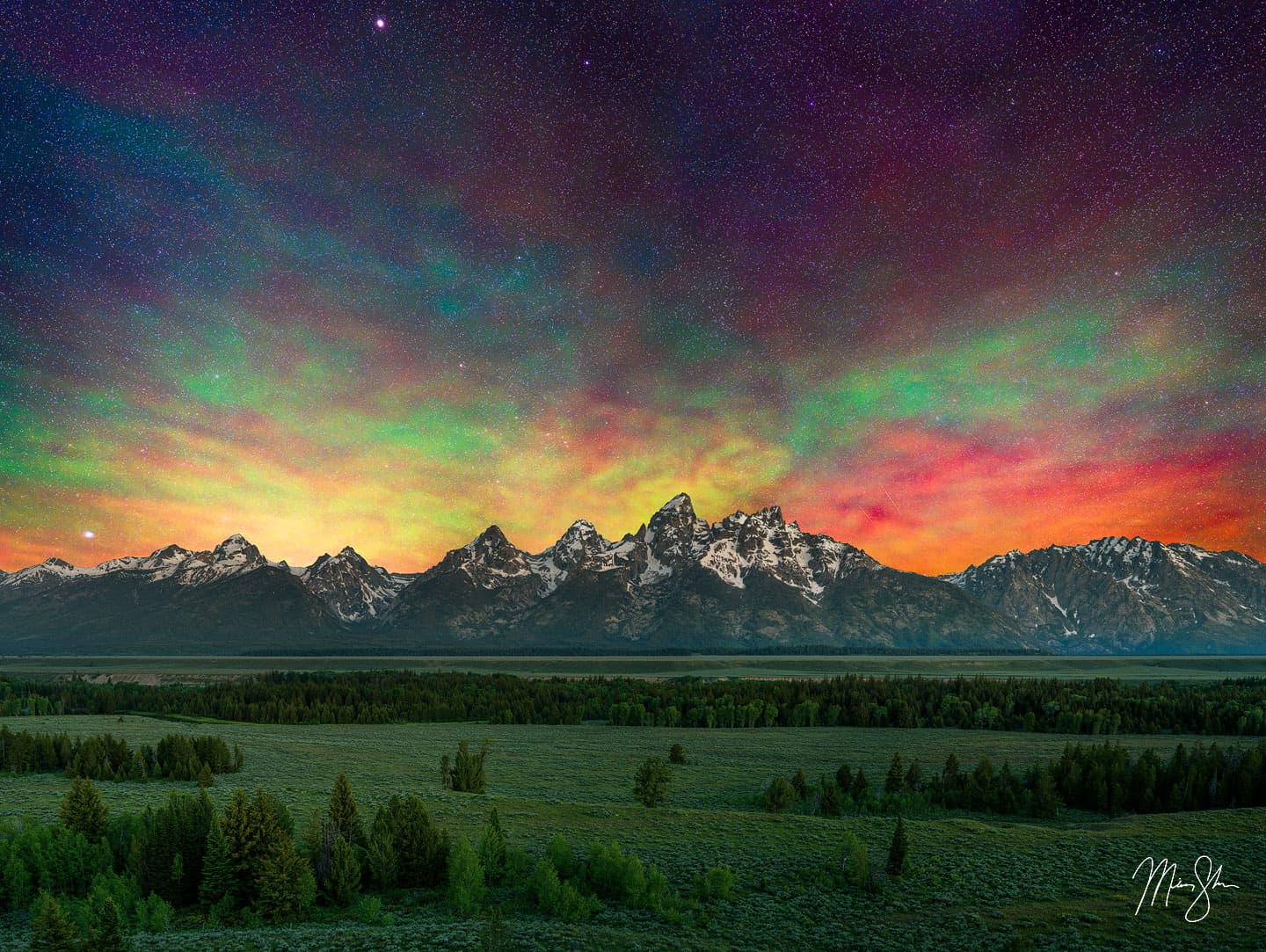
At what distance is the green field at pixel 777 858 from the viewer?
3089cm

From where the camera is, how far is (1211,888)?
119 feet

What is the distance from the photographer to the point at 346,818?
143ft

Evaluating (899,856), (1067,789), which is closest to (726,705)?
(1067,789)

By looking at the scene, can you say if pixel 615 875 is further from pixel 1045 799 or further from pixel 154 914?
pixel 1045 799

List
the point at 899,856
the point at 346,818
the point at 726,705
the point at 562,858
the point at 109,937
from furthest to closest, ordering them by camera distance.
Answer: the point at 726,705 → the point at 346,818 → the point at 562,858 → the point at 899,856 → the point at 109,937

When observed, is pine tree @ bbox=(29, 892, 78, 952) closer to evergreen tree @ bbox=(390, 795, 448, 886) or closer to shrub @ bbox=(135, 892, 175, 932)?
shrub @ bbox=(135, 892, 175, 932)

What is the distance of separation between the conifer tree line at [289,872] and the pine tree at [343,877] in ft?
0.21

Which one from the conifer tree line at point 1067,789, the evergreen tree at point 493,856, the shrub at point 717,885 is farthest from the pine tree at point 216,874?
the conifer tree line at point 1067,789

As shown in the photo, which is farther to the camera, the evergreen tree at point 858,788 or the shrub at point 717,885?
the evergreen tree at point 858,788

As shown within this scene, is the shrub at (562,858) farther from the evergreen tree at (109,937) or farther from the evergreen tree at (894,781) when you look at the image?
the evergreen tree at (894,781)

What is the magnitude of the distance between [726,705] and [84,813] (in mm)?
111021

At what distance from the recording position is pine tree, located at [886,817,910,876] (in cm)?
3862
